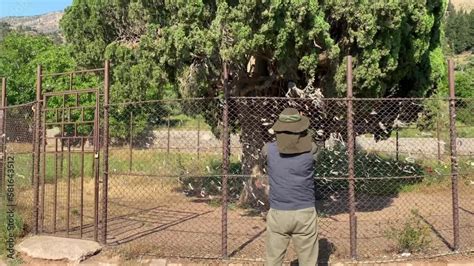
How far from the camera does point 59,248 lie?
6.97 m

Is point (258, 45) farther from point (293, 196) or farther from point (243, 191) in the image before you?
point (243, 191)

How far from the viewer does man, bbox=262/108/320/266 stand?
202 inches

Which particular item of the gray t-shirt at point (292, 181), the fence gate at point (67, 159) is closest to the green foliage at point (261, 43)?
the fence gate at point (67, 159)

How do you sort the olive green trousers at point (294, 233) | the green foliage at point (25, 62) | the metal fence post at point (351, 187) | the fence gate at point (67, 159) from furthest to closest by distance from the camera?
the green foliage at point (25, 62), the fence gate at point (67, 159), the metal fence post at point (351, 187), the olive green trousers at point (294, 233)

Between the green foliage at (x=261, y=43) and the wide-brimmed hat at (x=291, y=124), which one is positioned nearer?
the wide-brimmed hat at (x=291, y=124)

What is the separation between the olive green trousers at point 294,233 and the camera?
5.11m

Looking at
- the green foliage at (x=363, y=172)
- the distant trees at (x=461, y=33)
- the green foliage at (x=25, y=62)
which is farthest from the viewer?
the distant trees at (x=461, y=33)

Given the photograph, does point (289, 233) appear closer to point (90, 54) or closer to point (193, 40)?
point (193, 40)

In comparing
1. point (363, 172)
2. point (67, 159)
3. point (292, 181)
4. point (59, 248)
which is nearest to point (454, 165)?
point (292, 181)

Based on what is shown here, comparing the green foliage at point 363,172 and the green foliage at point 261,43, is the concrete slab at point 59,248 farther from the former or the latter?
the green foliage at point 363,172

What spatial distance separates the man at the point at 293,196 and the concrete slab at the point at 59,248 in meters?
2.95

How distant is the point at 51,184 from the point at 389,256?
34.8 ft

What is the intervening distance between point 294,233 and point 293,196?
40 centimetres

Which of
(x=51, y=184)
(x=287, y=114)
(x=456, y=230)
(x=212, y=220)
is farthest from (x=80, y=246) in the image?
(x=51, y=184)
